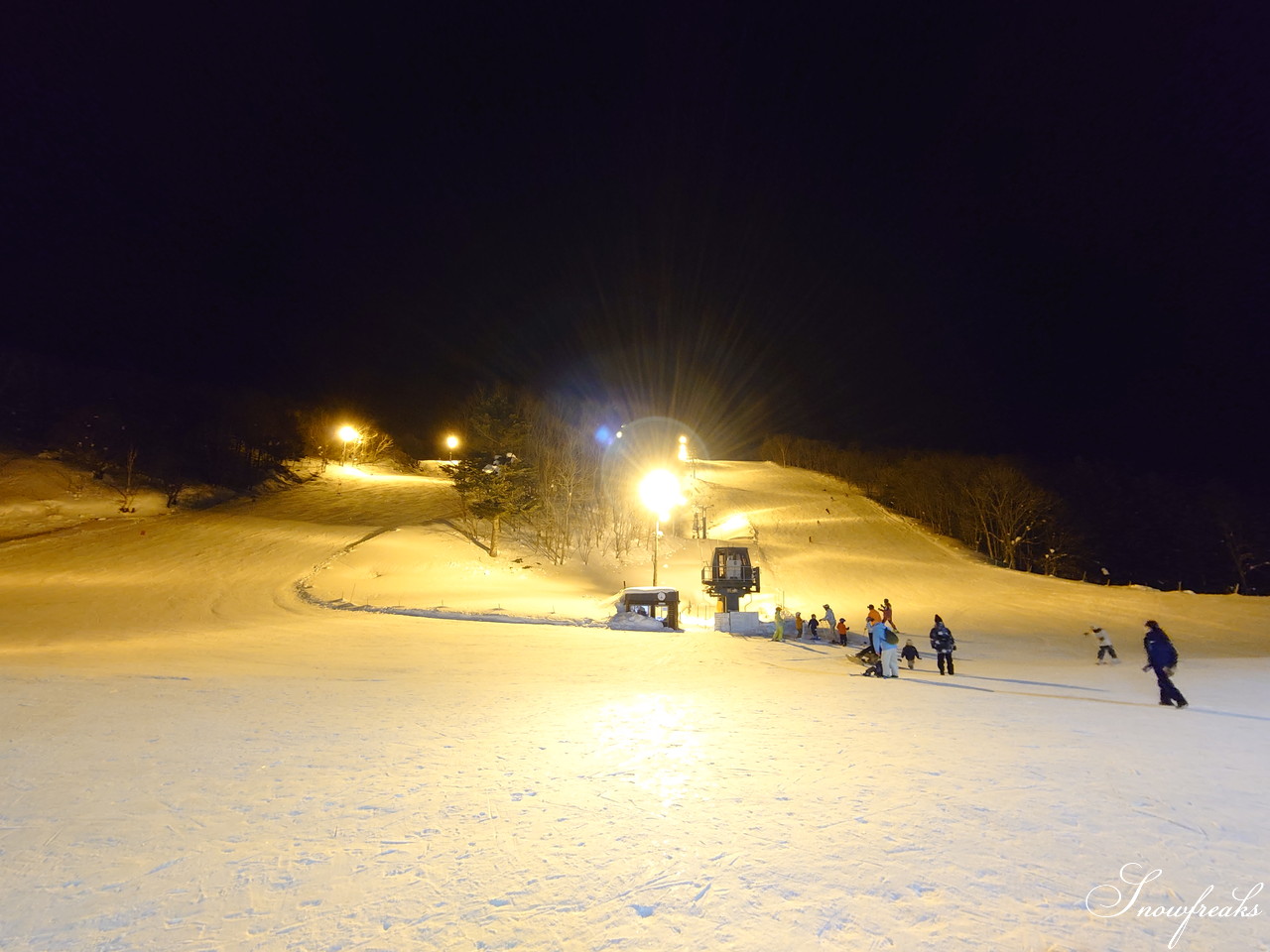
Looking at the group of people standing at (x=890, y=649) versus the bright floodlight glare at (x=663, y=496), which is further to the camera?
the bright floodlight glare at (x=663, y=496)

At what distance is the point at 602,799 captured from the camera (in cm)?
588

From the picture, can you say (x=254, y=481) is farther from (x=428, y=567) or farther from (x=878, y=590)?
(x=878, y=590)

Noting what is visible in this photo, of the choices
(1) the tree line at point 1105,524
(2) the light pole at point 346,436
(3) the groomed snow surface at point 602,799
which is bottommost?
(3) the groomed snow surface at point 602,799

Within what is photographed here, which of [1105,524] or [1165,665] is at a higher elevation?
[1105,524]

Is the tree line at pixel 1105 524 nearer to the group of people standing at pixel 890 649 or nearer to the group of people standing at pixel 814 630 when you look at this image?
the group of people standing at pixel 814 630

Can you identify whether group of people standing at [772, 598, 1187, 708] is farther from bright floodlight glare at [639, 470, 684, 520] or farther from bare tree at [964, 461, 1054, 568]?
bare tree at [964, 461, 1054, 568]

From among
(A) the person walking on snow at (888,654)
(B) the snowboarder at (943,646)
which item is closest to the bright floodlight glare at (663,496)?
(B) the snowboarder at (943,646)

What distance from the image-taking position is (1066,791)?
20.1 ft

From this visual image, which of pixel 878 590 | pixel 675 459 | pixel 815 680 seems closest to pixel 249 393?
pixel 675 459

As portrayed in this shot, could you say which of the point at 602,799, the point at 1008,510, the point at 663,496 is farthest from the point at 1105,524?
the point at 602,799

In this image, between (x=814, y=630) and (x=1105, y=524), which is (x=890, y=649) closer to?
(x=814, y=630)

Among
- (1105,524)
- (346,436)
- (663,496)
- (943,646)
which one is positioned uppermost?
(346,436)

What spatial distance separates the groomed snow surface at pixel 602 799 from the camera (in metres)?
3.84

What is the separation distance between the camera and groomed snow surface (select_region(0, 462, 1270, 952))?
3836 millimetres
